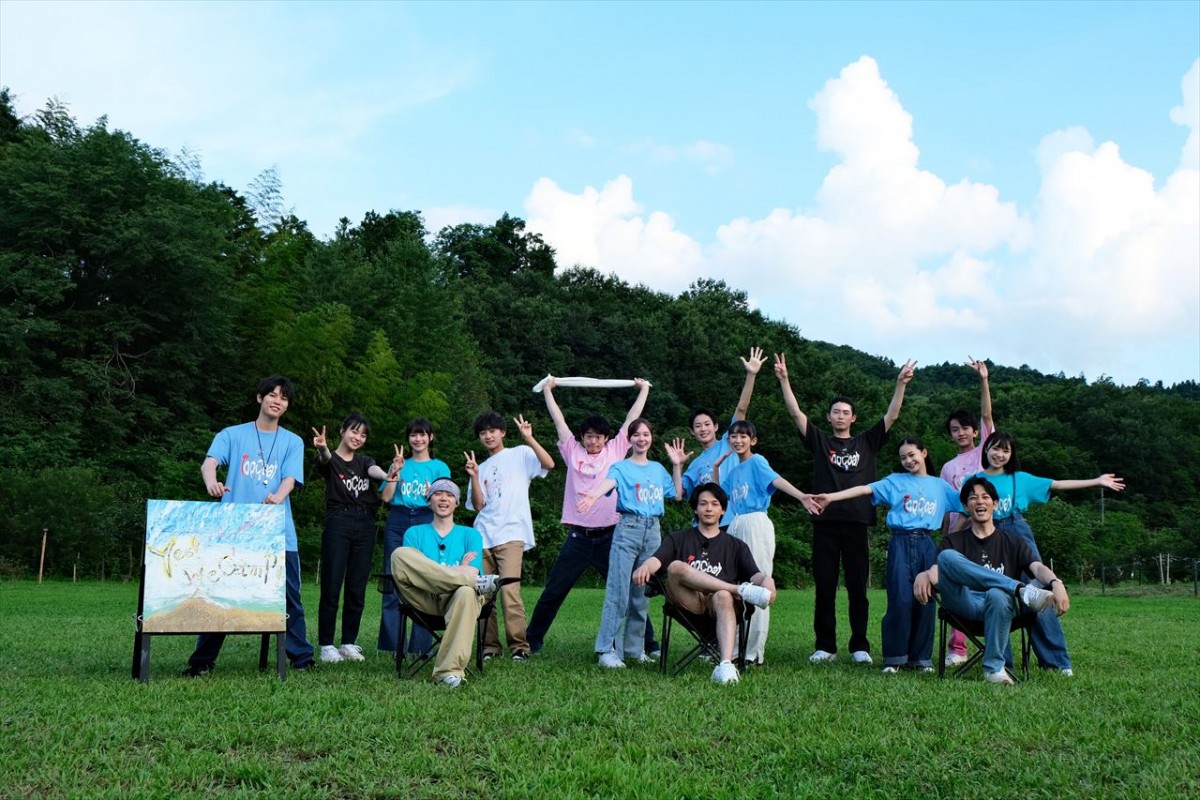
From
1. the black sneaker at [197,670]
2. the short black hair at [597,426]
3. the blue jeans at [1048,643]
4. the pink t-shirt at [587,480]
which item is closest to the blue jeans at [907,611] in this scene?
the blue jeans at [1048,643]

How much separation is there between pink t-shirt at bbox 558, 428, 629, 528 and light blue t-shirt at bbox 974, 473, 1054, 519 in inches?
104

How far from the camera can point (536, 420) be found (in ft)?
142

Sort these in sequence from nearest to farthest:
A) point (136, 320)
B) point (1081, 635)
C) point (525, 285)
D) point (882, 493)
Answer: point (882, 493), point (1081, 635), point (136, 320), point (525, 285)

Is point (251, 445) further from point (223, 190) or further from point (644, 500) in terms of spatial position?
point (223, 190)

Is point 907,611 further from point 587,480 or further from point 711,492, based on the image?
point 587,480

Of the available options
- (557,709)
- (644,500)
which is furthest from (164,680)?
(644,500)

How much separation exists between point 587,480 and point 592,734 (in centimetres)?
337

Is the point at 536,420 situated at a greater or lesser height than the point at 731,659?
greater

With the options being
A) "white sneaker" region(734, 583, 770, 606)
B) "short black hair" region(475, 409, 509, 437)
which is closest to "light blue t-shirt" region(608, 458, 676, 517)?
"short black hair" region(475, 409, 509, 437)

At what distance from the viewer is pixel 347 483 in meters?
7.45

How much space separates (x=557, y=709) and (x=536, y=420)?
125 ft

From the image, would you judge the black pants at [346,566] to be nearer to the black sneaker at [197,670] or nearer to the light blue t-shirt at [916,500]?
the black sneaker at [197,670]

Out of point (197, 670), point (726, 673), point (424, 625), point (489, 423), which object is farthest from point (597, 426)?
point (197, 670)

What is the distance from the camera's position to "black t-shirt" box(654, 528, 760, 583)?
6945 mm
